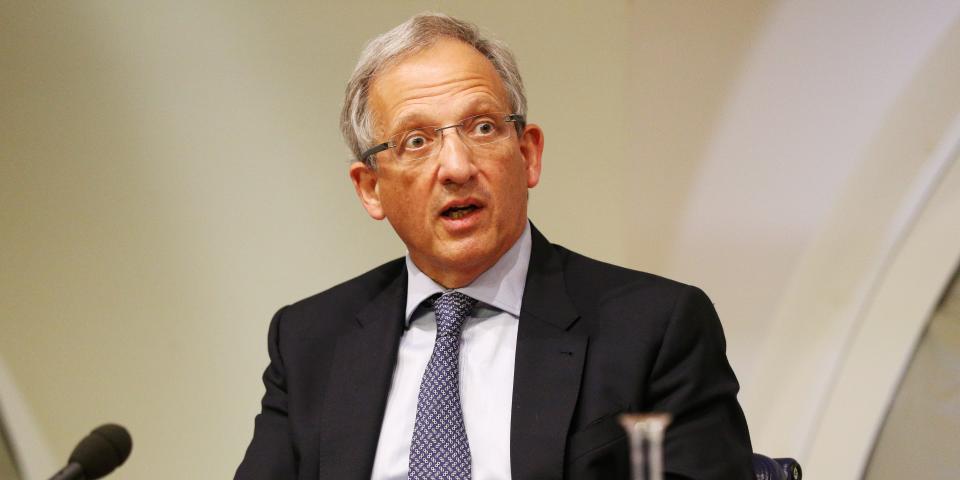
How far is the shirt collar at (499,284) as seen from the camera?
2.14m

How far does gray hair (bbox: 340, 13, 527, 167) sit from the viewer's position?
2.17 metres

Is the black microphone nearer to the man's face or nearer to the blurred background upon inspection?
the man's face

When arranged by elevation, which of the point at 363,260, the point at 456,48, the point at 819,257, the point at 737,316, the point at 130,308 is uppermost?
the point at 456,48

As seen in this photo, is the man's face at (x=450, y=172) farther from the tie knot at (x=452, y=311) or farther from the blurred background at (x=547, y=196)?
the blurred background at (x=547, y=196)

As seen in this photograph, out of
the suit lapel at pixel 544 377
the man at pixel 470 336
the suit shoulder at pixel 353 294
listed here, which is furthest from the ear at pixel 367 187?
the suit lapel at pixel 544 377

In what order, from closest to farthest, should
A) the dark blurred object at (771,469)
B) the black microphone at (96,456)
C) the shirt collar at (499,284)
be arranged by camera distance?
the black microphone at (96,456), the dark blurred object at (771,469), the shirt collar at (499,284)

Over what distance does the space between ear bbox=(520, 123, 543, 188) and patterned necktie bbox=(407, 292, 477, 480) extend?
0.35 m

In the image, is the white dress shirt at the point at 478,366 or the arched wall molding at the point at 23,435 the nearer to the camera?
the white dress shirt at the point at 478,366

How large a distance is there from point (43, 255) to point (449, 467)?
1.63m

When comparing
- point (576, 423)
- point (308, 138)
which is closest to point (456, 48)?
point (576, 423)

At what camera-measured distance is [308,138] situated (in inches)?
127

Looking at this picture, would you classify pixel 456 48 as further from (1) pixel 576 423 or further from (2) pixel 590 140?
(2) pixel 590 140

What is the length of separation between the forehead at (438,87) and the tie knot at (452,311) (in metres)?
0.37

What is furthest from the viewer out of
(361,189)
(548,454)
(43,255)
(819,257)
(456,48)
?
(819,257)
